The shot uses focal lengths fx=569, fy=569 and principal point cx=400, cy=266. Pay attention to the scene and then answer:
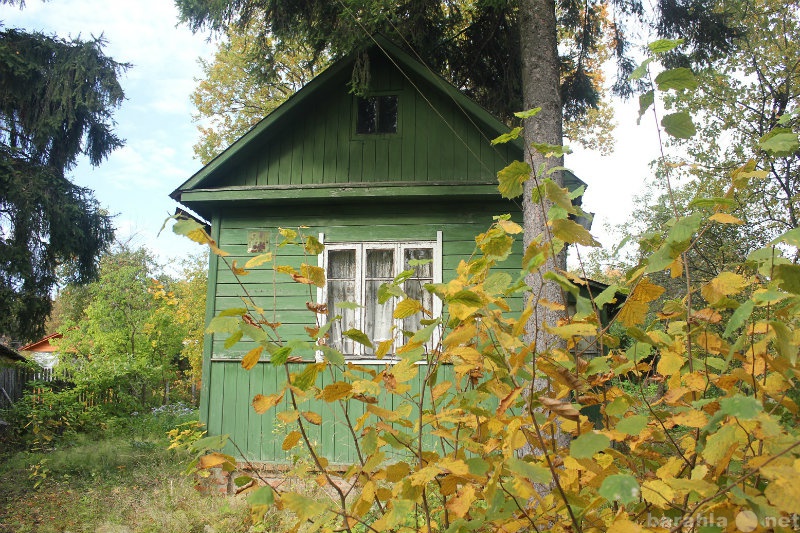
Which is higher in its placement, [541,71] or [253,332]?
[541,71]

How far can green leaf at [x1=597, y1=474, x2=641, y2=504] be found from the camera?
101 centimetres

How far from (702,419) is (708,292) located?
1.17 feet

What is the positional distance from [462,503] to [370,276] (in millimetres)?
6370

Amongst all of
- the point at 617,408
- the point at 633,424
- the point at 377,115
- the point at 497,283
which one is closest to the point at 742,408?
the point at 633,424

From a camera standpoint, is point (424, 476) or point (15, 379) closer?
point (424, 476)

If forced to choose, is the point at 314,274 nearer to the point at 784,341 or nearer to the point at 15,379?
the point at 784,341

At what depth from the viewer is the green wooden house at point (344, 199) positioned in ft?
24.9

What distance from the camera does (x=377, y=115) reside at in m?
8.34

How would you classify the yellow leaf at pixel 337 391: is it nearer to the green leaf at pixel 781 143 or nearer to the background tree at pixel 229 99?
A: the green leaf at pixel 781 143

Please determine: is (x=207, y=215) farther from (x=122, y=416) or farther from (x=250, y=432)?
(x=122, y=416)

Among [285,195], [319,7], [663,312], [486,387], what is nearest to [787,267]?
[663,312]

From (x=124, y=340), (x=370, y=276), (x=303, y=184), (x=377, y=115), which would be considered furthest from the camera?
(x=124, y=340)

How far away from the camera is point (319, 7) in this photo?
8.14 metres

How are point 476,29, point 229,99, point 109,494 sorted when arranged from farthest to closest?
point 229,99, point 476,29, point 109,494
